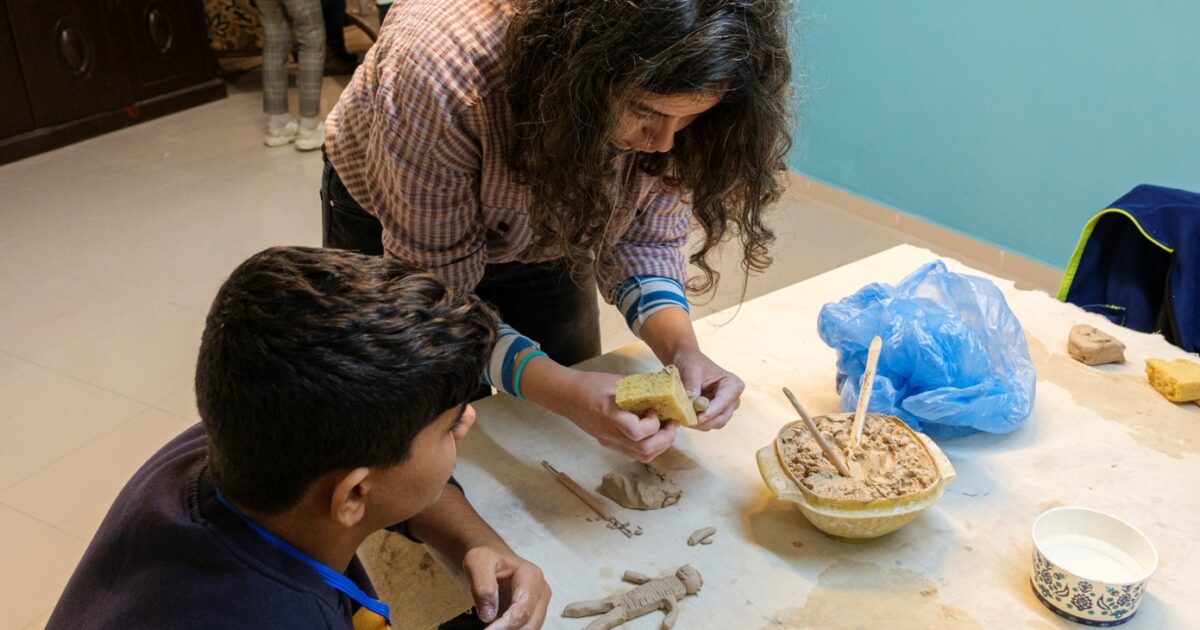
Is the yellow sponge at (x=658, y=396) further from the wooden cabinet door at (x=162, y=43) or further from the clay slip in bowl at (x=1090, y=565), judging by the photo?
the wooden cabinet door at (x=162, y=43)

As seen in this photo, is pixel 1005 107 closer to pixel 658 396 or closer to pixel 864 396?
pixel 864 396

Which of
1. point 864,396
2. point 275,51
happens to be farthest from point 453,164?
point 275,51

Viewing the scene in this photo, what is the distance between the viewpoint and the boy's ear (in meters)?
A: 0.98

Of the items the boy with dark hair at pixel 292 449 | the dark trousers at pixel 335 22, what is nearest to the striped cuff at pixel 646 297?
the boy with dark hair at pixel 292 449

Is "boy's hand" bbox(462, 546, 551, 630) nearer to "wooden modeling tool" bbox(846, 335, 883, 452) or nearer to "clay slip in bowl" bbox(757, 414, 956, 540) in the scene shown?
"clay slip in bowl" bbox(757, 414, 956, 540)

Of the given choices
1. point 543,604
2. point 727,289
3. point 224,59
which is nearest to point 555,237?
point 543,604

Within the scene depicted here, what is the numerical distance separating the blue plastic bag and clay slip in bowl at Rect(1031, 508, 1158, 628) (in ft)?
0.72

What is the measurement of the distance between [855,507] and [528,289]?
0.74 metres

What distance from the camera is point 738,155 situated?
1.43 m

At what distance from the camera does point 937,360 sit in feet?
4.98

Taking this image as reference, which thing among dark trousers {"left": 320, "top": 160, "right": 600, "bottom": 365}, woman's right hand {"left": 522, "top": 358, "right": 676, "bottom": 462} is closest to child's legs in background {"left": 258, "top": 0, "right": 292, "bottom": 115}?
dark trousers {"left": 320, "top": 160, "right": 600, "bottom": 365}

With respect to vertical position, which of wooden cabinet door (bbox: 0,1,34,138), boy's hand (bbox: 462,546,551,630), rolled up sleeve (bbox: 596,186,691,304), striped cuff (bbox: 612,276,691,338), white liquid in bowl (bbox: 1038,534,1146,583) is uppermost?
rolled up sleeve (bbox: 596,186,691,304)

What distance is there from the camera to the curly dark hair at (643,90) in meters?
1.22

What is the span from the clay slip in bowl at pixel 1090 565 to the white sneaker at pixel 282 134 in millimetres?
3980
